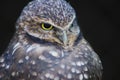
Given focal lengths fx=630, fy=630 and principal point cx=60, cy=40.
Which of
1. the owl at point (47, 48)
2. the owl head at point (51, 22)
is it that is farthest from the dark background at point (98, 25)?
the owl head at point (51, 22)

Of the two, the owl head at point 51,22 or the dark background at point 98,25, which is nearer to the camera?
the owl head at point 51,22

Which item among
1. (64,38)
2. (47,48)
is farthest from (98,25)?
(64,38)

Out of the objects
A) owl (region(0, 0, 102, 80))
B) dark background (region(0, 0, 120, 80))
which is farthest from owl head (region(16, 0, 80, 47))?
dark background (region(0, 0, 120, 80))

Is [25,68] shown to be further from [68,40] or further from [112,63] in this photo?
[112,63]

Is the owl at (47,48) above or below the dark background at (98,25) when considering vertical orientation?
above

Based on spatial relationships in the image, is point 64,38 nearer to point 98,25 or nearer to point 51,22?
point 51,22

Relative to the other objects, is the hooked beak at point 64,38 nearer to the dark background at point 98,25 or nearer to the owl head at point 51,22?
the owl head at point 51,22

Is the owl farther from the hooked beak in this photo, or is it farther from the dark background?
the dark background
